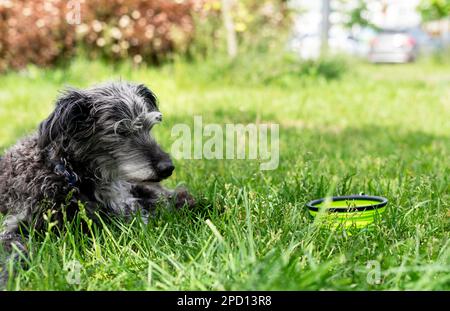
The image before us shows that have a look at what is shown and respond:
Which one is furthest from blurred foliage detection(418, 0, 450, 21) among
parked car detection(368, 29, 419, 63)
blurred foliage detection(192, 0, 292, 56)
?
parked car detection(368, 29, 419, 63)

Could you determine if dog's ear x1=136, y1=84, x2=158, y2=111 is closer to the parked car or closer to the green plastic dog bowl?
the green plastic dog bowl

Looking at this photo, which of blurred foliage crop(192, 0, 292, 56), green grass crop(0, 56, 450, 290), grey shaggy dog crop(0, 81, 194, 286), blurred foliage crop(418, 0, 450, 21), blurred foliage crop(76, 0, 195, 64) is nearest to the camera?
green grass crop(0, 56, 450, 290)

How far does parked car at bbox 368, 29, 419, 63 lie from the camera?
94.6 feet

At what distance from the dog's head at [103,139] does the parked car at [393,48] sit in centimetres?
2601

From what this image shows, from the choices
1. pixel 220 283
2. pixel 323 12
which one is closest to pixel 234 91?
pixel 323 12

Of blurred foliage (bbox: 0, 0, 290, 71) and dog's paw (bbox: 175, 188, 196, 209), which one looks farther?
blurred foliage (bbox: 0, 0, 290, 71)

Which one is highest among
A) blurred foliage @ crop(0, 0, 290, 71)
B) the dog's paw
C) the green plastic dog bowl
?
blurred foliage @ crop(0, 0, 290, 71)

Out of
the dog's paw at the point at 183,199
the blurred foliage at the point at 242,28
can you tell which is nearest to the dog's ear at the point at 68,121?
the dog's paw at the point at 183,199

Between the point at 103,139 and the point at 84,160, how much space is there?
0.17 meters

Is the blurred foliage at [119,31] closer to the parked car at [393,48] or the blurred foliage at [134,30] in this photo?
the blurred foliage at [134,30]

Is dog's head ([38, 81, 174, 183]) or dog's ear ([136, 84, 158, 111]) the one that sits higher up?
dog's ear ([136, 84, 158, 111])

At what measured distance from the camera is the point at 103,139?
3787 millimetres

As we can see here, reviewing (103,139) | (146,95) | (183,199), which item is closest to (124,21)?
(146,95)

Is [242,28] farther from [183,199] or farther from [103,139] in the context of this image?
[103,139]
